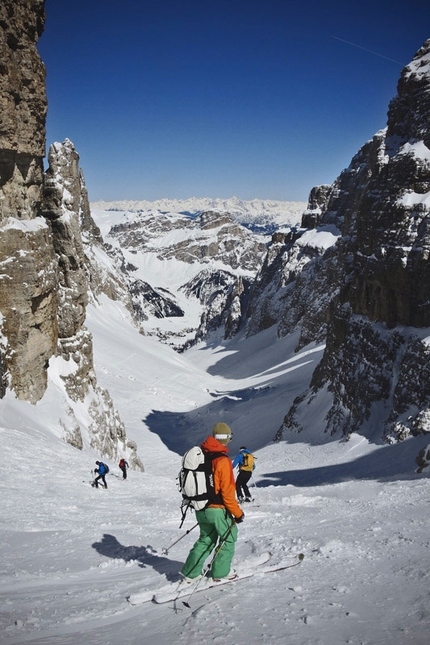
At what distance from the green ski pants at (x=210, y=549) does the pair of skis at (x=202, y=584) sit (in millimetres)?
101

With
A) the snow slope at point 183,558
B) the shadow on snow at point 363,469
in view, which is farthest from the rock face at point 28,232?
the shadow on snow at point 363,469

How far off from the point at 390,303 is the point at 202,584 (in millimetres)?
27149

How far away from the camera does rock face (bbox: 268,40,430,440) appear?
27.0 meters

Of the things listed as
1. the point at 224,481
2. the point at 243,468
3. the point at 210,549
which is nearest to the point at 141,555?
the point at 210,549

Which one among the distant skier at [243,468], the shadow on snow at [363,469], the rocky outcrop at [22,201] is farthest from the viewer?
the shadow on snow at [363,469]

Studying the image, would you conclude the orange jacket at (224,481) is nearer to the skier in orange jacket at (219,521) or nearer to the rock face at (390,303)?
the skier in orange jacket at (219,521)

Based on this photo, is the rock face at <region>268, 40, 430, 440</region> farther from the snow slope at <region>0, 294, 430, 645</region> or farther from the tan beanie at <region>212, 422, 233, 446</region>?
the tan beanie at <region>212, 422, 233, 446</region>

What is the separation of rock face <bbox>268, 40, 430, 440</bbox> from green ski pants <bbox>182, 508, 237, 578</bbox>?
1937 cm

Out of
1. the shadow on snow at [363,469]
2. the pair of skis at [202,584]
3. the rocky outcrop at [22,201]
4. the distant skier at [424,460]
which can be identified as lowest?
the shadow on snow at [363,469]

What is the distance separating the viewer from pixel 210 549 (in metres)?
5.70

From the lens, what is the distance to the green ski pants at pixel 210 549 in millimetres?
5574

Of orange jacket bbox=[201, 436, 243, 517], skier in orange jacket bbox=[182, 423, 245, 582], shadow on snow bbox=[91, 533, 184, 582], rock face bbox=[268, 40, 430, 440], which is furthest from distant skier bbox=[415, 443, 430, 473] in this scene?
orange jacket bbox=[201, 436, 243, 517]

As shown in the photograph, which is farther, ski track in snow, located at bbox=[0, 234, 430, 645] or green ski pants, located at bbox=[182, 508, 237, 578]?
green ski pants, located at bbox=[182, 508, 237, 578]

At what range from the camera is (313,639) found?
4066 mm
